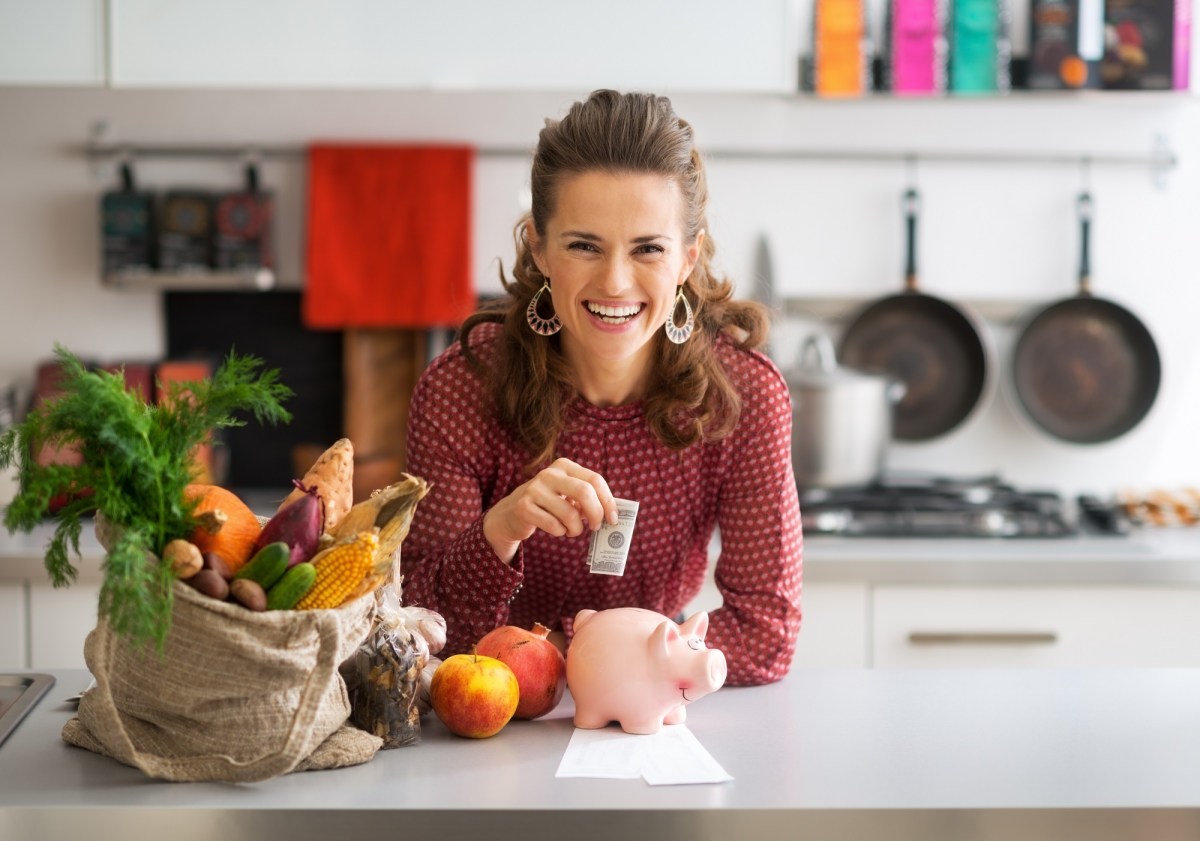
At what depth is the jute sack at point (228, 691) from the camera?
1.03 metres

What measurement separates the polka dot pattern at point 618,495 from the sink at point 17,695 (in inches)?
15.7

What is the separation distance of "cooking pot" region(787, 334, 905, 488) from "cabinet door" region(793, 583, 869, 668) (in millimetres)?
318

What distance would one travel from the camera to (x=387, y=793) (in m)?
1.05

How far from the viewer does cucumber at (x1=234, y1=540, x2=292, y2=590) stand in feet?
3.39

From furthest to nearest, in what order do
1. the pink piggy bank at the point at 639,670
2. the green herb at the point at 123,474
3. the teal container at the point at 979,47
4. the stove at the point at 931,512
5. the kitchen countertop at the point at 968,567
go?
the teal container at the point at 979,47 < the stove at the point at 931,512 < the kitchen countertop at the point at 968,567 < the pink piggy bank at the point at 639,670 < the green herb at the point at 123,474

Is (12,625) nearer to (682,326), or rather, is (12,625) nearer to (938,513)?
(682,326)

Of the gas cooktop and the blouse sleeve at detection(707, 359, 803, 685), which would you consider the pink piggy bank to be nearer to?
the blouse sleeve at detection(707, 359, 803, 685)

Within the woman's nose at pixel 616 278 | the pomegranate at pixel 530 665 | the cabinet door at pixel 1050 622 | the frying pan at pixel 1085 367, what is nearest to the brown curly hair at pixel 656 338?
the woman's nose at pixel 616 278

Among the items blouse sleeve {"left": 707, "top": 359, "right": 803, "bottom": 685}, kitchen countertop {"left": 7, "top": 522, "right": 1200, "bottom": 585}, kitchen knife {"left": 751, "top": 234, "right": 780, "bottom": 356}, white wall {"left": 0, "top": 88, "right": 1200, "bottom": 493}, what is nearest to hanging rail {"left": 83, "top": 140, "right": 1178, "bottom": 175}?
white wall {"left": 0, "top": 88, "right": 1200, "bottom": 493}

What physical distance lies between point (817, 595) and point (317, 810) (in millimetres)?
1460

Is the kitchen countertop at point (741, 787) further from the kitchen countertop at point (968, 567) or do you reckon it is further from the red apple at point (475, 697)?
the kitchen countertop at point (968, 567)

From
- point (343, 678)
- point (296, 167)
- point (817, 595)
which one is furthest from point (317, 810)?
point (296, 167)

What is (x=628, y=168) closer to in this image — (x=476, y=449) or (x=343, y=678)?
(x=476, y=449)

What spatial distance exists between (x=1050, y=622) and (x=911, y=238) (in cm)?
88
